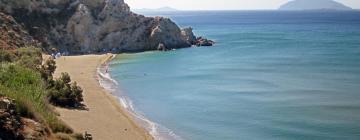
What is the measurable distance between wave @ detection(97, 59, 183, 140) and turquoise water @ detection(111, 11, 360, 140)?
10.0 inches

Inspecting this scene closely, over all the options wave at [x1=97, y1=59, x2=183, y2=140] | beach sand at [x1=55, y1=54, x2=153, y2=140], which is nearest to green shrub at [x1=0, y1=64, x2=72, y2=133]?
beach sand at [x1=55, y1=54, x2=153, y2=140]

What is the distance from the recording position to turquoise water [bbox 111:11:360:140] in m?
34.3

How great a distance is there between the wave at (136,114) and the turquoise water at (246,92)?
10.0 inches

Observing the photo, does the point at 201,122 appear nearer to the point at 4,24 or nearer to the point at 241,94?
the point at 241,94

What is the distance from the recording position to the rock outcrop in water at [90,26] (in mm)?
87562

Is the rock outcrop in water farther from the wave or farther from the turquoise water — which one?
the wave

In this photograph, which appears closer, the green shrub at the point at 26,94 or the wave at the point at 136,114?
the green shrub at the point at 26,94

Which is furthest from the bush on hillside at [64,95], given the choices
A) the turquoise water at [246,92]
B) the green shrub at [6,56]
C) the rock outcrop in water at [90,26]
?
the rock outcrop in water at [90,26]

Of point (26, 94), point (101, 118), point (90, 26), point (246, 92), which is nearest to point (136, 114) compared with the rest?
point (101, 118)

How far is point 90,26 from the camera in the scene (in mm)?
91938

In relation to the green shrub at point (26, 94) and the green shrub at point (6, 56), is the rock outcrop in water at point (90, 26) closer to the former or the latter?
the green shrub at point (6, 56)

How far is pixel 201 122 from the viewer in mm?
36469

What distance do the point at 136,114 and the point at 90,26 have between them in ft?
180

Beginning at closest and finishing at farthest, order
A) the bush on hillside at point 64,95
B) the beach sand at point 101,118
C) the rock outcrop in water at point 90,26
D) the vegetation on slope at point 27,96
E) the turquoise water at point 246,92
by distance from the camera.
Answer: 1. the vegetation on slope at point 27,96
2. the beach sand at point 101,118
3. the turquoise water at point 246,92
4. the bush on hillside at point 64,95
5. the rock outcrop in water at point 90,26
